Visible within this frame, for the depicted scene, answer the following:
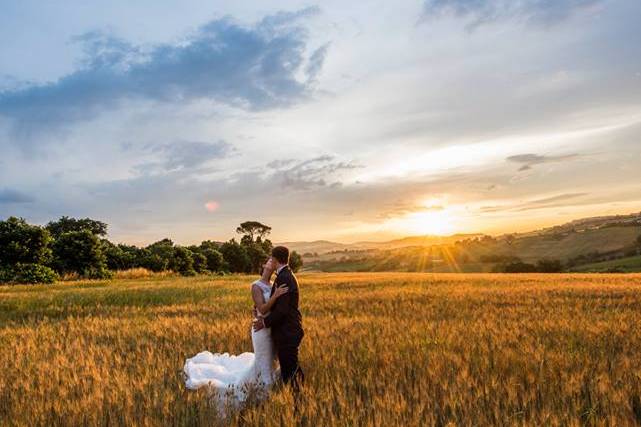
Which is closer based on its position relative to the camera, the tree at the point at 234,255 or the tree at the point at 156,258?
the tree at the point at 156,258

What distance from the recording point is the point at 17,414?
18.1 feet

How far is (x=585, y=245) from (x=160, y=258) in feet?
358

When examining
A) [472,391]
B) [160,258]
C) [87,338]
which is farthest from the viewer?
[160,258]

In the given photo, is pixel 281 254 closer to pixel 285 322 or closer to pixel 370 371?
pixel 285 322

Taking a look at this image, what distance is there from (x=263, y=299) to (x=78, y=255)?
41.9 metres

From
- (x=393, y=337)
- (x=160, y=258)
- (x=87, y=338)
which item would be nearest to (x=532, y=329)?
(x=393, y=337)

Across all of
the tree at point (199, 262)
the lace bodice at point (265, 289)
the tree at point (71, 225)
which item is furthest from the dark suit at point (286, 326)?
the tree at point (71, 225)

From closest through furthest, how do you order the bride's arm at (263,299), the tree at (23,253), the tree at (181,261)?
the bride's arm at (263,299) < the tree at (23,253) < the tree at (181,261)

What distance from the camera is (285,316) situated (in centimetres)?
697

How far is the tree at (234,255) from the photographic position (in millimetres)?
83750

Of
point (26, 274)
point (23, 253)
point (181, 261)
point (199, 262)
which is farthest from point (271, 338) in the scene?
point (199, 262)

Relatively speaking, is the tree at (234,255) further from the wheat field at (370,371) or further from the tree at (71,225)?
the wheat field at (370,371)

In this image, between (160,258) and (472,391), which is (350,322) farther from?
(160,258)

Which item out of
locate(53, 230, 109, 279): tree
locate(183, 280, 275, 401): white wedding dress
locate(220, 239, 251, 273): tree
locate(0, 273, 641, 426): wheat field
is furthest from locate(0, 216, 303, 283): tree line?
locate(183, 280, 275, 401): white wedding dress
